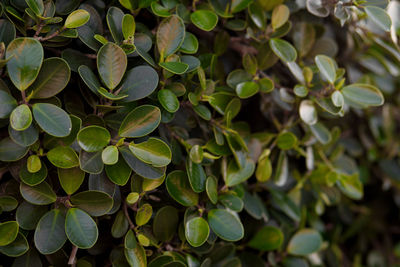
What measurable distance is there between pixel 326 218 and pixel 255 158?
22.4 inches

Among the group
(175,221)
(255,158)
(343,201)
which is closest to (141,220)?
(175,221)

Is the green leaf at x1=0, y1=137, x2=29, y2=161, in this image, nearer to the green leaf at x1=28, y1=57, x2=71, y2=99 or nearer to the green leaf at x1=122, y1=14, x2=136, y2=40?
the green leaf at x1=28, y1=57, x2=71, y2=99

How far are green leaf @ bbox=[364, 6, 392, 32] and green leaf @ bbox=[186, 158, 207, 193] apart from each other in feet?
1.55

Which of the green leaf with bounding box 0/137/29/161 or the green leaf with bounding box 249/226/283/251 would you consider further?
the green leaf with bounding box 249/226/283/251

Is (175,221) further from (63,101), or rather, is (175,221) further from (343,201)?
(343,201)

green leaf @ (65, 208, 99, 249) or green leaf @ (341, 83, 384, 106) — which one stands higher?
green leaf @ (341, 83, 384, 106)

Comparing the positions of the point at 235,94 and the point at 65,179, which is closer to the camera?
the point at 65,179

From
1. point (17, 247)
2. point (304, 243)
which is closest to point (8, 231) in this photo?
point (17, 247)

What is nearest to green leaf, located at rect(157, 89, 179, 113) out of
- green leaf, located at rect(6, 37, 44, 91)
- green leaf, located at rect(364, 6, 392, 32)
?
green leaf, located at rect(6, 37, 44, 91)

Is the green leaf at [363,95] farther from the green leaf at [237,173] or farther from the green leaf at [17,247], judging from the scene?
the green leaf at [17,247]

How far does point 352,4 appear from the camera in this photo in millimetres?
878

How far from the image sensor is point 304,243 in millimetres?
1054

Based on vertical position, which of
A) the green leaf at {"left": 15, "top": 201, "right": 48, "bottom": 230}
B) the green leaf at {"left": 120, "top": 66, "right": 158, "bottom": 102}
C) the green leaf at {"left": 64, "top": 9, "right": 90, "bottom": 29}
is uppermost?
the green leaf at {"left": 64, "top": 9, "right": 90, "bottom": 29}

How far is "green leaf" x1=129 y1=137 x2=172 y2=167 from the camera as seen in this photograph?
0.73 metres
